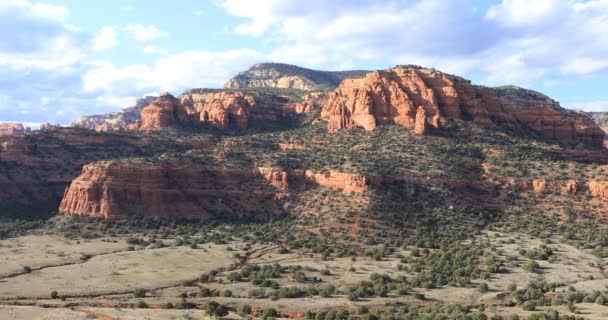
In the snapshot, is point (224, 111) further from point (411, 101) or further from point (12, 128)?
point (12, 128)

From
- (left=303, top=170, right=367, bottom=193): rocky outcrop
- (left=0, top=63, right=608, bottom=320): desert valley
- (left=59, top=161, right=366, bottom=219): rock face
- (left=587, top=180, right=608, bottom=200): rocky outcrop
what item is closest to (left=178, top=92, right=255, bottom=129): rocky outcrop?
(left=0, top=63, right=608, bottom=320): desert valley

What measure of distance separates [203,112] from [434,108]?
60.0m

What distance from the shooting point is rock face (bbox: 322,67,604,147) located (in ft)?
349

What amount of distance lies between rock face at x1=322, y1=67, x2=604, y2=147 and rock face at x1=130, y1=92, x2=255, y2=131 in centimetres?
3043

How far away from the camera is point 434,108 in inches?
4144

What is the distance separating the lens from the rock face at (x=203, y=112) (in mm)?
134750

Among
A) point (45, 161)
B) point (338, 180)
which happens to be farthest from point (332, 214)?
point (45, 161)

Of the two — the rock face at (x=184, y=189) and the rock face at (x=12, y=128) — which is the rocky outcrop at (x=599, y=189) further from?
the rock face at (x=12, y=128)

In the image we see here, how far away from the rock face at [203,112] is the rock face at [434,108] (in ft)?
99.8

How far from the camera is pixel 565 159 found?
99.6 metres

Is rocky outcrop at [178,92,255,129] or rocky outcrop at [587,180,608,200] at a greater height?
rocky outcrop at [178,92,255,129]

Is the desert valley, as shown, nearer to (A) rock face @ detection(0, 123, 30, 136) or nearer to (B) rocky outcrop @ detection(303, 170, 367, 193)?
(B) rocky outcrop @ detection(303, 170, 367, 193)

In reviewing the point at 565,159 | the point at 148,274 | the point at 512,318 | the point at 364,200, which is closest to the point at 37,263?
the point at 148,274

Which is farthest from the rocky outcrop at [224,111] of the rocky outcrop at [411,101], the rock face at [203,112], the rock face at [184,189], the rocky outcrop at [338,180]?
the rocky outcrop at [338,180]
